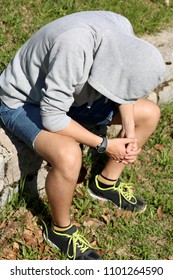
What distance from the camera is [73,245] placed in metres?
3.10

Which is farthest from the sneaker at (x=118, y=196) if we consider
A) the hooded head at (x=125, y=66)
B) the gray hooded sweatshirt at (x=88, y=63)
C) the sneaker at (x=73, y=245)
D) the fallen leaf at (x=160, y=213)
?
the hooded head at (x=125, y=66)

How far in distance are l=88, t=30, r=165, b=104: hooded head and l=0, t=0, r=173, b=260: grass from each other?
106 cm

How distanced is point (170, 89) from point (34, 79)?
82.1 inches

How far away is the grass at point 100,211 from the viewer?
326 cm

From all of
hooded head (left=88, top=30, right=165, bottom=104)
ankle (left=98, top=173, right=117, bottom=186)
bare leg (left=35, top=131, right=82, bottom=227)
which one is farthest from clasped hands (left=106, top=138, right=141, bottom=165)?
ankle (left=98, top=173, right=117, bottom=186)

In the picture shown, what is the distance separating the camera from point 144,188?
3812 mm

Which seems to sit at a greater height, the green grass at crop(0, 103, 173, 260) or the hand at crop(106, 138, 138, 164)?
the hand at crop(106, 138, 138, 164)

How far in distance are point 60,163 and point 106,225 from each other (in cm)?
85

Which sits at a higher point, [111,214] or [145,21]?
[145,21]

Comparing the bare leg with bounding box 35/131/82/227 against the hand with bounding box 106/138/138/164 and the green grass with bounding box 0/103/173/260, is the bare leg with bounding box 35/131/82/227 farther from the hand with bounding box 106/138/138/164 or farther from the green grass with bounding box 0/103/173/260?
the green grass with bounding box 0/103/173/260

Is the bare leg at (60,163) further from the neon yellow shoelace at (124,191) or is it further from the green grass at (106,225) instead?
the neon yellow shoelace at (124,191)

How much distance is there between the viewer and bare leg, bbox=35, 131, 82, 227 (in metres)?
2.82
